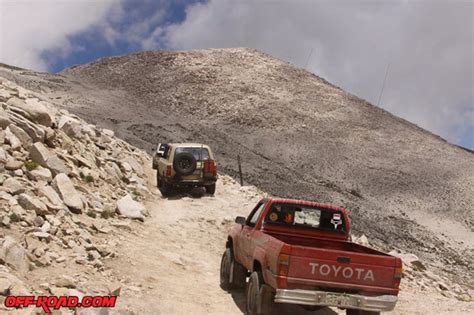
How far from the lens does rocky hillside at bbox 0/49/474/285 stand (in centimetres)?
2672

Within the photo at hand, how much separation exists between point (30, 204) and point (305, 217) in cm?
527

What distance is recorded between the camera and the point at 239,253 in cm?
874

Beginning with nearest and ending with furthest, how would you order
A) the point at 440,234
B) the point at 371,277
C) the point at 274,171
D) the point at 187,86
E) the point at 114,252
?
1. the point at 371,277
2. the point at 114,252
3. the point at 440,234
4. the point at 274,171
5. the point at 187,86

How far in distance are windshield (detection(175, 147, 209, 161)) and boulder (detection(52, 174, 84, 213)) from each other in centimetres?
670

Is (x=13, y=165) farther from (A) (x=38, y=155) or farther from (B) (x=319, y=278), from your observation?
(B) (x=319, y=278)

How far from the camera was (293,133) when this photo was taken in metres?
41.9

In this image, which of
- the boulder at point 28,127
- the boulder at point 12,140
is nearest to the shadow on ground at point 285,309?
the boulder at point 12,140

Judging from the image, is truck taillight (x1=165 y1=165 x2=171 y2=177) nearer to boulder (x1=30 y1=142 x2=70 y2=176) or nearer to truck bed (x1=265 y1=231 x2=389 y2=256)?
boulder (x1=30 y1=142 x2=70 y2=176)

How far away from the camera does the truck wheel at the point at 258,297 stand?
6773 mm

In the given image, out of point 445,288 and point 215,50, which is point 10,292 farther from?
point 215,50

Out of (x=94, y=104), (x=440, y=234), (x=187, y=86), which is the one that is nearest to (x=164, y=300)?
(x=440, y=234)

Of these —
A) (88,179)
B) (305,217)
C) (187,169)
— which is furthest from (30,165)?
(187,169)

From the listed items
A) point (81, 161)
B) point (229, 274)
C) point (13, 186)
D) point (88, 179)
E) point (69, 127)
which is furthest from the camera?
point (69, 127)

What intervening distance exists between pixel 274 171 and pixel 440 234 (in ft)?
34.0
